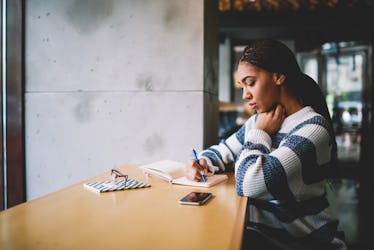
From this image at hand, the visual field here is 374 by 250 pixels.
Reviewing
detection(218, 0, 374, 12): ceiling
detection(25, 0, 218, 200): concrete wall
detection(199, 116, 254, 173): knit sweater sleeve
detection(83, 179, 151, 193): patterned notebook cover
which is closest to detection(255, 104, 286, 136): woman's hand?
detection(199, 116, 254, 173): knit sweater sleeve

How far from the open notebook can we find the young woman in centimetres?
5

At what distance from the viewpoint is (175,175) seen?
153 cm

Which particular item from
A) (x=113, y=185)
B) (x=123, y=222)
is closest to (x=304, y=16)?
(x=113, y=185)

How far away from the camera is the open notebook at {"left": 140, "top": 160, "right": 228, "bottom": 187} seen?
1447mm

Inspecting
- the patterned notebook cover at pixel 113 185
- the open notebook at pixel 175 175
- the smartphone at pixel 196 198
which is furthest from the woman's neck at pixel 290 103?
the patterned notebook cover at pixel 113 185

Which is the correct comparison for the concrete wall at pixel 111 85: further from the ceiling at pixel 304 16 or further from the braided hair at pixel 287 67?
the ceiling at pixel 304 16

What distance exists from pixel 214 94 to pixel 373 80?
5.04 m

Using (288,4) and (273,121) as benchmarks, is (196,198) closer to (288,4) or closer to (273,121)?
(273,121)

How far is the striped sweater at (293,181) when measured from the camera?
1.20 metres

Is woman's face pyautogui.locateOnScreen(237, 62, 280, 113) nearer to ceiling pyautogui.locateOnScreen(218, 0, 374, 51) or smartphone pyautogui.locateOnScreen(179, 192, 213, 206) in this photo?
smartphone pyautogui.locateOnScreen(179, 192, 213, 206)

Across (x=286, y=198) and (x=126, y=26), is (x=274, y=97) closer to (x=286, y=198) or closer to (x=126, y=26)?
(x=286, y=198)

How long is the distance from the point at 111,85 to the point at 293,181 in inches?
58.1

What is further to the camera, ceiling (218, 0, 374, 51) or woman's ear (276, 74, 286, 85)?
ceiling (218, 0, 374, 51)

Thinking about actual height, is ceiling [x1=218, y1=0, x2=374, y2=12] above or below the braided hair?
above
